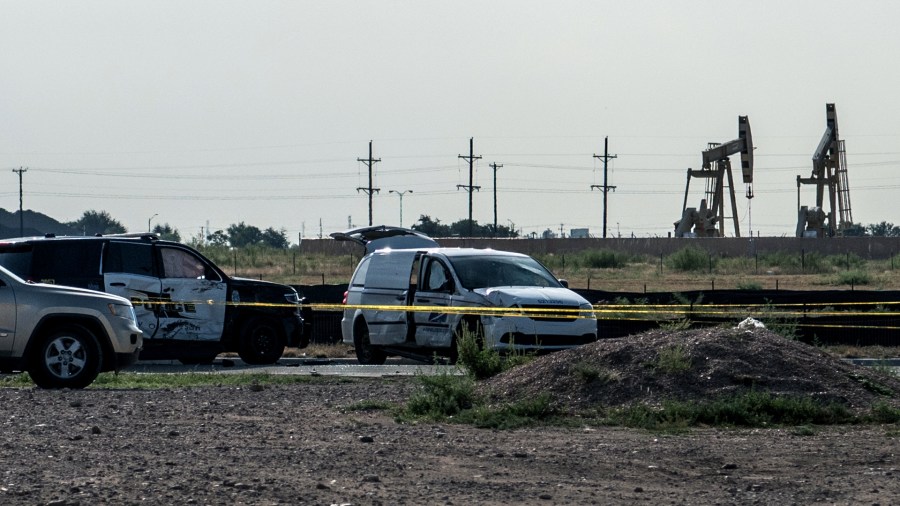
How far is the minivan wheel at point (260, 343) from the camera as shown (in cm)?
2242

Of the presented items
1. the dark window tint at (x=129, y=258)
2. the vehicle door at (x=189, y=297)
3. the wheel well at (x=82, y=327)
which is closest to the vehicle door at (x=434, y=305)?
the vehicle door at (x=189, y=297)

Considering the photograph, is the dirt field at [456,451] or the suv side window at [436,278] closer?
the dirt field at [456,451]

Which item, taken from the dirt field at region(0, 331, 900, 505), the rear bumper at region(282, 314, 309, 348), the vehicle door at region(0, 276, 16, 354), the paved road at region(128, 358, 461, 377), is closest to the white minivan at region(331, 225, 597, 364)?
the paved road at region(128, 358, 461, 377)

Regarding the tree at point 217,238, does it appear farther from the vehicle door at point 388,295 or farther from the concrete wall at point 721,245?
the vehicle door at point 388,295

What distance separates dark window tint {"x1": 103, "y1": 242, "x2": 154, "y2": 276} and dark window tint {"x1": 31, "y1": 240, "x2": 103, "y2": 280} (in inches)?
6.7

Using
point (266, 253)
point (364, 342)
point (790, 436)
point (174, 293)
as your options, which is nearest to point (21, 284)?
point (174, 293)

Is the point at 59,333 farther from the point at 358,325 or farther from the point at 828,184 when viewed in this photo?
the point at 828,184

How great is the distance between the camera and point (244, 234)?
160 meters

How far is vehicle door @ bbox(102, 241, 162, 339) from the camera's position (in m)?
21.1

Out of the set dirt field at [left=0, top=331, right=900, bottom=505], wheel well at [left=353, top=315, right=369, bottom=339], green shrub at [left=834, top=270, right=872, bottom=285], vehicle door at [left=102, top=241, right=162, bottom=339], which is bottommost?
dirt field at [left=0, top=331, right=900, bottom=505]

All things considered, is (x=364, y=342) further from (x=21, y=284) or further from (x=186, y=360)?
(x=21, y=284)

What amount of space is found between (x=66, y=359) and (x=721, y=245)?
76421 millimetres

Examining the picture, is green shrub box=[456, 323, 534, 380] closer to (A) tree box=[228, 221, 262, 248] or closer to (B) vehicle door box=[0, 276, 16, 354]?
(B) vehicle door box=[0, 276, 16, 354]

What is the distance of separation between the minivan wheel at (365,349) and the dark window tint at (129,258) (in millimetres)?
3279
